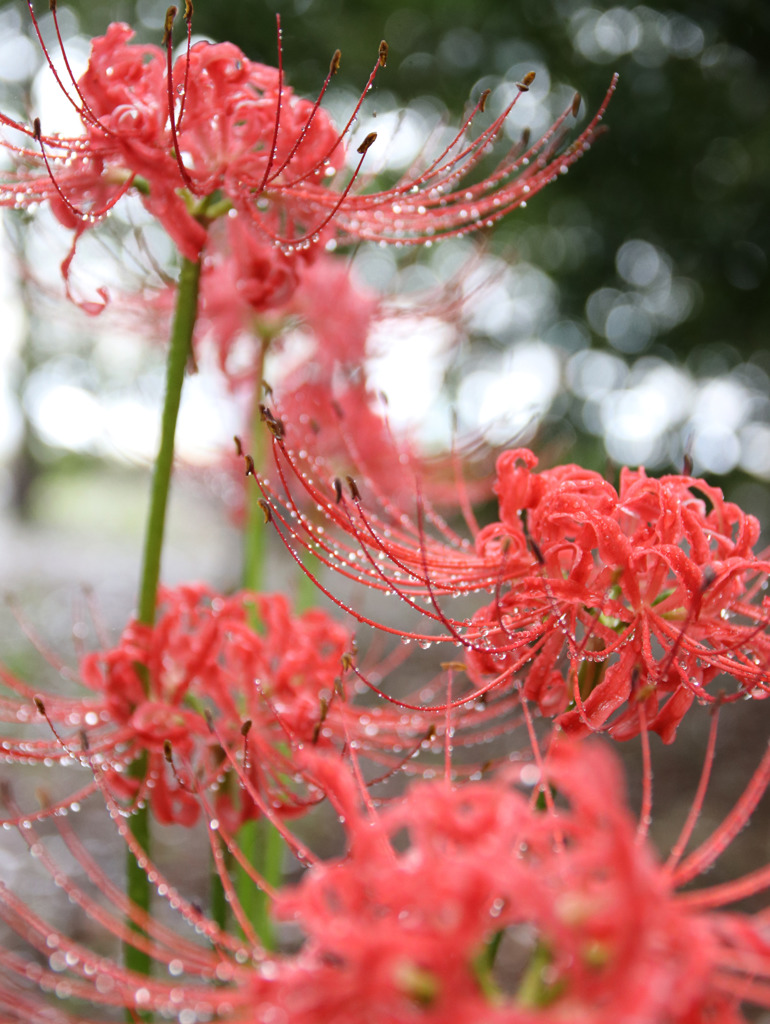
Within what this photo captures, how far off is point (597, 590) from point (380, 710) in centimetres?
43

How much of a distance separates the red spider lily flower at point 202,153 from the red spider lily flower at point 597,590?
34 cm

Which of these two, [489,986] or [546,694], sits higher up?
[546,694]

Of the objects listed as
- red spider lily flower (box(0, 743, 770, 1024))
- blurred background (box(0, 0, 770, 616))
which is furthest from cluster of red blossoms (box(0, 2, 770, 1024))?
blurred background (box(0, 0, 770, 616))

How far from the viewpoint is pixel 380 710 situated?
127cm

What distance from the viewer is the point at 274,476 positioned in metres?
2.07

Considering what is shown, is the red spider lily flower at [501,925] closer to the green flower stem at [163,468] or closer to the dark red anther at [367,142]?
the green flower stem at [163,468]

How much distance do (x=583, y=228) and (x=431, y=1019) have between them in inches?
157

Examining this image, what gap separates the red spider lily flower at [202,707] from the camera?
3.79 feet

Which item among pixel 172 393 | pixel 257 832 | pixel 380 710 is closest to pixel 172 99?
pixel 172 393

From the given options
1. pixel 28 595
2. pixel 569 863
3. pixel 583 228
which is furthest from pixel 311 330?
pixel 28 595

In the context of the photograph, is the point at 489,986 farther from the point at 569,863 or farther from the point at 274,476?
the point at 274,476

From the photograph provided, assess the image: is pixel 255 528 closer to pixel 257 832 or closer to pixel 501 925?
pixel 257 832

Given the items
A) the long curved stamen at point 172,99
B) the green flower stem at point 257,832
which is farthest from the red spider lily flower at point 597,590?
the green flower stem at point 257,832

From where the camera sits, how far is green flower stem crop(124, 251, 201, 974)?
3.68 feet
